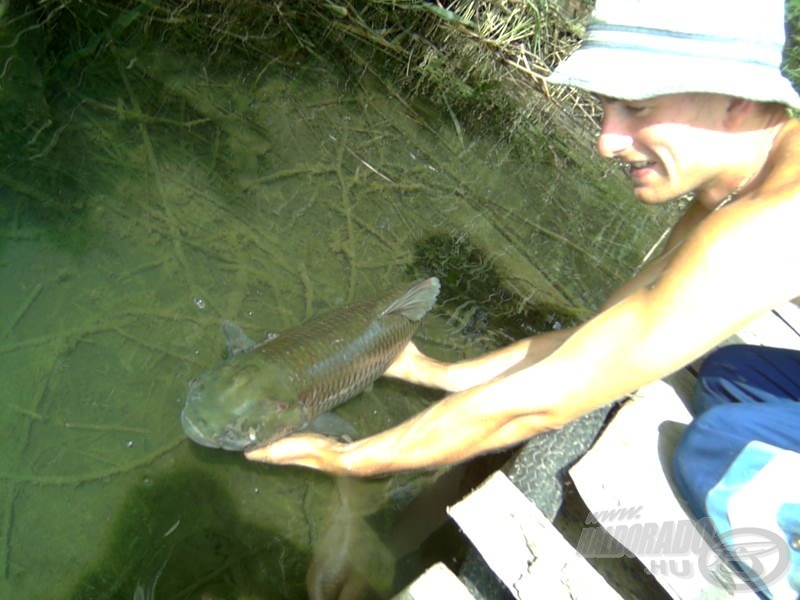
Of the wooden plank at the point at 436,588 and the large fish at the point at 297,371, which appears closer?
the wooden plank at the point at 436,588

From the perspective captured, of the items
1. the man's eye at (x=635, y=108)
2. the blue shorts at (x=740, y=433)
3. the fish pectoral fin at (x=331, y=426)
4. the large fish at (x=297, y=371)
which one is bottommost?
the fish pectoral fin at (x=331, y=426)

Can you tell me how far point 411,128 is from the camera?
5594mm

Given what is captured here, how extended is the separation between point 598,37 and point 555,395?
1.26m

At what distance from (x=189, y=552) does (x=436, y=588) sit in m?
1.48

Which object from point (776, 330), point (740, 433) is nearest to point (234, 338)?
point (740, 433)

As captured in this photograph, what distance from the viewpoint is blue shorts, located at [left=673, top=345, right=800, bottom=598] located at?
7.42 ft

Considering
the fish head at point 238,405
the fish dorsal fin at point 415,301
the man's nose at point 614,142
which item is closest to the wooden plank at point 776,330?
the fish dorsal fin at point 415,301

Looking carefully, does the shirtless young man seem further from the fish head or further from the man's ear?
the fish head

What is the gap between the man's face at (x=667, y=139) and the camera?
2.08 meters

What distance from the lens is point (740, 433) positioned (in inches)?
94.1

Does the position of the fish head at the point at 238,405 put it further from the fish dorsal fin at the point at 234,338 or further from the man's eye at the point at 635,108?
the man's eye at the point at 635,108

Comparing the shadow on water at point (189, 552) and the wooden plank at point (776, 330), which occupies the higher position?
the wooden plank at point (776, 330)

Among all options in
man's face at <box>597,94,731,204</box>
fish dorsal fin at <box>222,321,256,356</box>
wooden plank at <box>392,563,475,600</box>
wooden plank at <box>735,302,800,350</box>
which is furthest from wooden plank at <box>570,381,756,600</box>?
fish dorsal fin at <box>222,321,256,356</box>

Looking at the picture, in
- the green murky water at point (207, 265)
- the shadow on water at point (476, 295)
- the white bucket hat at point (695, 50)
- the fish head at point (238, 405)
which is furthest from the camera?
the shadow on water at point (476, 295)
